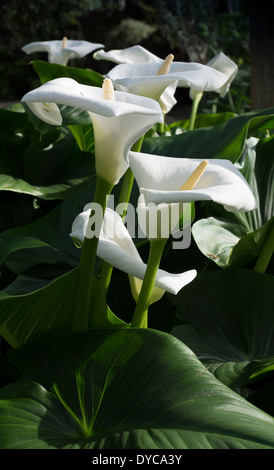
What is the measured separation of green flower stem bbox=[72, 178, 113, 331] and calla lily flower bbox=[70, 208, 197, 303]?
1cm

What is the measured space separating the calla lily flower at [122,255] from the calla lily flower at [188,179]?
36 millimetres

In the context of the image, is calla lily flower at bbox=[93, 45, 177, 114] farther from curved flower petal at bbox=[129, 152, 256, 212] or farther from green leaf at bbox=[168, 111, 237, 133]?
curved flower petal at bbox=[129, 152, 256, 212]

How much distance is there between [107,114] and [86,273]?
0.66 ft

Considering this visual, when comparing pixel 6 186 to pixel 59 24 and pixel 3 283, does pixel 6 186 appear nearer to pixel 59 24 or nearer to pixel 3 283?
pixel 3 283

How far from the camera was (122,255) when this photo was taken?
534 mm

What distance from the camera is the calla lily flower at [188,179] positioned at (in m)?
0.48

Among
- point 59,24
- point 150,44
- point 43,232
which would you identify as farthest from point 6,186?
point 59,24

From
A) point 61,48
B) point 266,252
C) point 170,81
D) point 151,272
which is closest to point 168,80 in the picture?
point 170,81

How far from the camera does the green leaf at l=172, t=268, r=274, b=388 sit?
2.41 feet

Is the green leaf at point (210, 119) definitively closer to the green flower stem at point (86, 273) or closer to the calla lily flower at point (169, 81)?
the calla lily flower at point (169, 81)

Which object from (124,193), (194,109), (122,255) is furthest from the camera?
(194,109)

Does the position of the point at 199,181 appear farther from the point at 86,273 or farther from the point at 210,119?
the point at 210,119

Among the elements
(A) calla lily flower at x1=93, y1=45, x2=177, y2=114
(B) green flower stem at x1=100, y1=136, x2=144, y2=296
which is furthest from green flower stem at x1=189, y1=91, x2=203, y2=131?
(B) green flower stem at x1=100, y1=136, x2=144, y2=296

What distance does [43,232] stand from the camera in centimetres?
87
